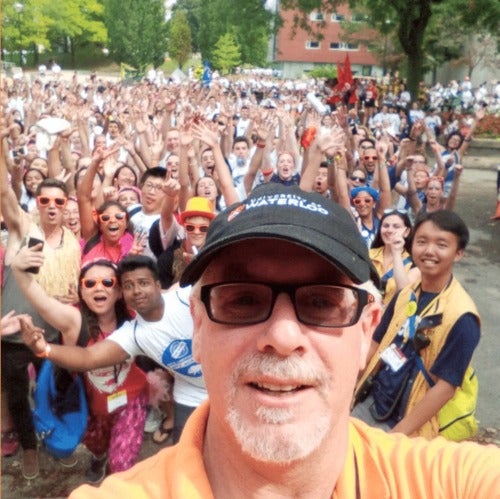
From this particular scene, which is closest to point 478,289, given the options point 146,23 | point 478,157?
point 478,157

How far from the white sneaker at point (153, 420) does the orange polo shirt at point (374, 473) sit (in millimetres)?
3244

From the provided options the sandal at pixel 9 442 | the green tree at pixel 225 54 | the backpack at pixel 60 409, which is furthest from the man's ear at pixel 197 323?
the green tree at pixel 225 54

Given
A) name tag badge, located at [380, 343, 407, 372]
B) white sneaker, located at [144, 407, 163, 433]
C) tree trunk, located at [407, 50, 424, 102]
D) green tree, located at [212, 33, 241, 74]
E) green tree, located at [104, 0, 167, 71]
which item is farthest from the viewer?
green tree, located at [104, 0, 167, 71]

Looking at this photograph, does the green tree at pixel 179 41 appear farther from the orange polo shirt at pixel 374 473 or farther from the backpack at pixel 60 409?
the orange polo shirt at pixel 374 473

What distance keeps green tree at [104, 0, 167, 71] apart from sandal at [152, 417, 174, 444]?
5335 cm

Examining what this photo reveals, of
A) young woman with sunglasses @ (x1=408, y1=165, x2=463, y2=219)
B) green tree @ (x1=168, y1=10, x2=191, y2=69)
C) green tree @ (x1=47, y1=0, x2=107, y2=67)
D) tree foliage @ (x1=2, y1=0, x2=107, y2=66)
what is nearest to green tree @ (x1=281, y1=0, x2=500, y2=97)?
young woman with sunglasses @ (x1=408, y1=165, x2=463, y2=219)

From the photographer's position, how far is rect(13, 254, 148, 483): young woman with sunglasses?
11.4 ft

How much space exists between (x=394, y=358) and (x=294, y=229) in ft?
5.78

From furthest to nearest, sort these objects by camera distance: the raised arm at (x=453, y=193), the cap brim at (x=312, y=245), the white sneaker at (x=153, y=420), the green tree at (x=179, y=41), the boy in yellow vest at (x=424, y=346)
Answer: the green tree at (x=179, y=41), the raised arm at (x=453, y=193), the white sneaker at (x=153, y=420), the boy in yellow vest at (x=424, y=346), the cap brim at (x=312, y=245)

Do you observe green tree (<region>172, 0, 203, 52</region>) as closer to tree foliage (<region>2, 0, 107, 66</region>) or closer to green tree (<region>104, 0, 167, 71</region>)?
green tree (<region>104, 0, 167, 71</region>)

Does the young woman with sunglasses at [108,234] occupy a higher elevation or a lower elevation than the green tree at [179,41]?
higher

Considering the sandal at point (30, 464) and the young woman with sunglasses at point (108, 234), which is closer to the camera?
the sandal at point (30, 464)

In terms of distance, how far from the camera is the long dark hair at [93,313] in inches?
142

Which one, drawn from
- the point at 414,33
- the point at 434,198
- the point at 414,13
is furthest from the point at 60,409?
the point at 414,33
